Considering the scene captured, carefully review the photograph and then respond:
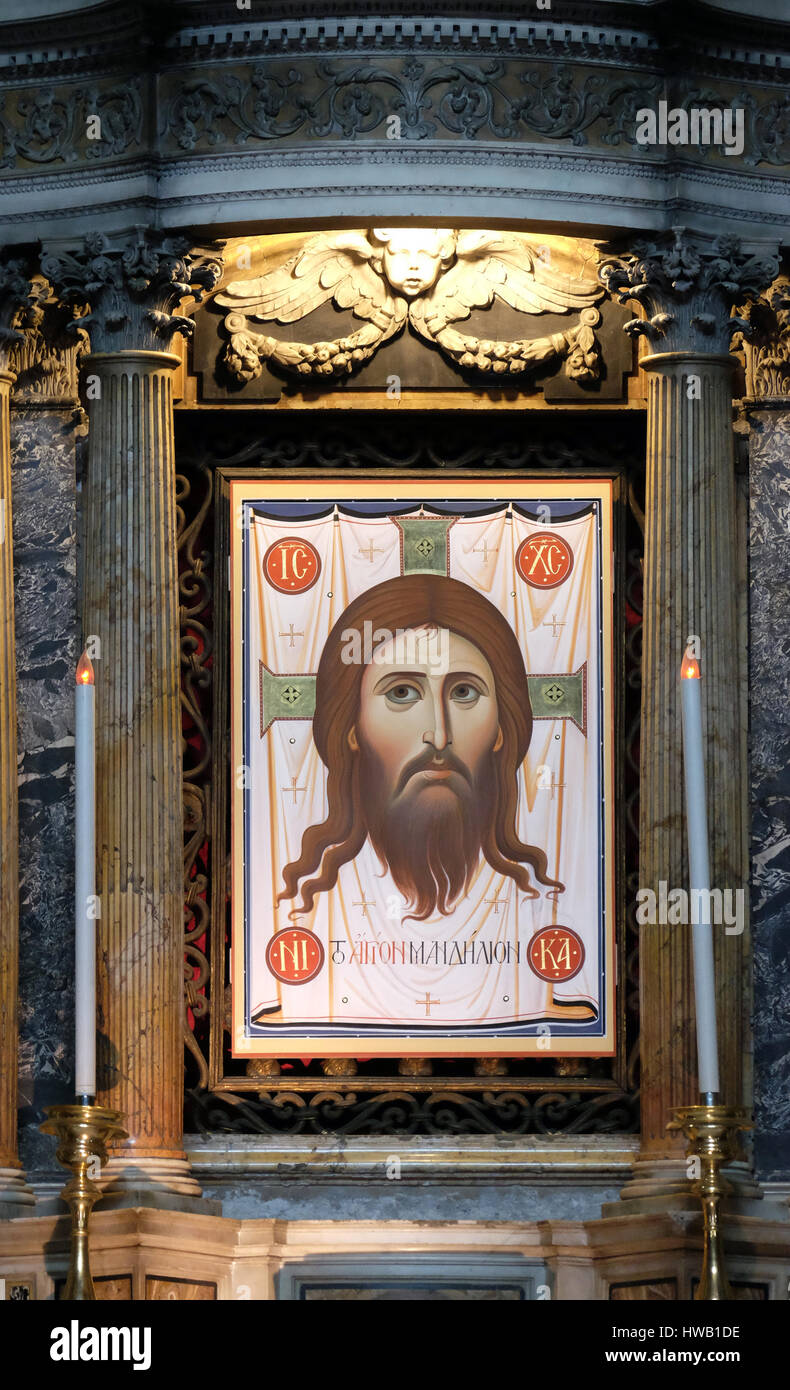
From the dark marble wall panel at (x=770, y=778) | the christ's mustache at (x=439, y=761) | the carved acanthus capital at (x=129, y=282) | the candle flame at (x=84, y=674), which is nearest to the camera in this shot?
the candle flame at (x=84, y=674)

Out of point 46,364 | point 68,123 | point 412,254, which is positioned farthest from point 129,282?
point 412,254

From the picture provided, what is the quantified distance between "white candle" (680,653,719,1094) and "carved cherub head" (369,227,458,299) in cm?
442

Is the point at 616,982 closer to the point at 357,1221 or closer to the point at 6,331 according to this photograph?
the point at 357,1221

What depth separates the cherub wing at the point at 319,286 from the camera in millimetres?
18609

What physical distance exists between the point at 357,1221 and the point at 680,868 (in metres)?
2.84

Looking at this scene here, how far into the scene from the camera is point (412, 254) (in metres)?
18.6

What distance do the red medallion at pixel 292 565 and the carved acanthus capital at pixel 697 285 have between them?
268 cm

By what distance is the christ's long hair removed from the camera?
59.4 ft

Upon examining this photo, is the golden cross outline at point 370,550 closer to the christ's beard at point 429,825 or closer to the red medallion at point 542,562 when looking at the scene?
the red medallion at point 542,562

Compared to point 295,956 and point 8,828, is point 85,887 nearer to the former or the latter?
point 8,828

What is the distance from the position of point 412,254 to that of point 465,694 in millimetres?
2896
